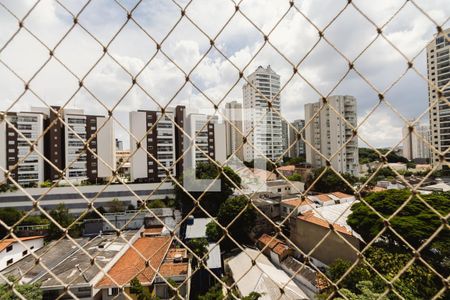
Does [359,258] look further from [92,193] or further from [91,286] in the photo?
[92,193]

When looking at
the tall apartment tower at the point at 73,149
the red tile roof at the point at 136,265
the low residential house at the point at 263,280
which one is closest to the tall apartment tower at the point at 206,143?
the red tile roof at the point at 136,265

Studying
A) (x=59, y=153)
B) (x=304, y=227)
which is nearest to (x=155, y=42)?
(x=304, y=227)

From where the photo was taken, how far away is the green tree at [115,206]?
34.0ft

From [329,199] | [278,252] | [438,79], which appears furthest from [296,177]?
[438,79]

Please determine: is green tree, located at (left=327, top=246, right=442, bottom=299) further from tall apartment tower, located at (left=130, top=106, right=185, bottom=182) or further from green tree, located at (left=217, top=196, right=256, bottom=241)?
tall apartment tower, located at (left=130, top=106, right=185, bottom=182)

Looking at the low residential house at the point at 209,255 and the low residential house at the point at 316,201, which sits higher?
the low residential house at the point at 316,201

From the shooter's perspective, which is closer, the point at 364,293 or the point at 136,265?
the point at 364,293

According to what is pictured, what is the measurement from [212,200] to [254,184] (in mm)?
2090

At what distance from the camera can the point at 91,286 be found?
13.0 feet

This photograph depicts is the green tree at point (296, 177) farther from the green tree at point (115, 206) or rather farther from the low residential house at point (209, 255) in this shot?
the green tree at point (115, 206)

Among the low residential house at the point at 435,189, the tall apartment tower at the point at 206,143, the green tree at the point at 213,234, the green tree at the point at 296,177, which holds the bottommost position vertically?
the green tree at the point at 213,234

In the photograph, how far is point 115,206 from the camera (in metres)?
10.4

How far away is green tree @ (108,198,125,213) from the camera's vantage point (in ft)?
34.0

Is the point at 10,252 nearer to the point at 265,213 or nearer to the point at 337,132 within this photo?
the point at 265,213
